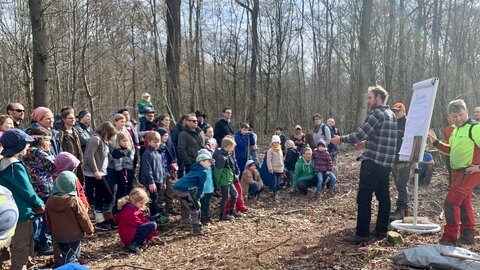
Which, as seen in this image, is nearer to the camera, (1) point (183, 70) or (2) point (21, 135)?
(2) point (21, 135)

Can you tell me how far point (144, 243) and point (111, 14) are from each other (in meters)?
11.9

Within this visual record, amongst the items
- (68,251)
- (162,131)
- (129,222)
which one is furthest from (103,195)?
(68,251)

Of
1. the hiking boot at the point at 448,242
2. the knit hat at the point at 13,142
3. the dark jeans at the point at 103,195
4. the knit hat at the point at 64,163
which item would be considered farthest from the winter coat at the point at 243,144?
the knit hat at the point at 13,142

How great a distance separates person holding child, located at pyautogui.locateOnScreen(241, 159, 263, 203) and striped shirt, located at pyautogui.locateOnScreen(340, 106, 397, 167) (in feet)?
12.4

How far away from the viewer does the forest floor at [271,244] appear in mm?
5051

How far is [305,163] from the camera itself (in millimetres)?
9797

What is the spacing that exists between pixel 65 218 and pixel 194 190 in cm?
237

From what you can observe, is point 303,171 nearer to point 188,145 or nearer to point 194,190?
point 188,145

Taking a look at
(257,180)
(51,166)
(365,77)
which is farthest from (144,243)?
(365,77)

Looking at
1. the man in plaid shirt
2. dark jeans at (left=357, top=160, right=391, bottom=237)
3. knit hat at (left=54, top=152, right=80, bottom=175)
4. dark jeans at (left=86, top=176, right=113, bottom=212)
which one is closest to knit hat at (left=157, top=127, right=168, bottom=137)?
dark jeans at (left=86, top=176, right=113, bottom=212)

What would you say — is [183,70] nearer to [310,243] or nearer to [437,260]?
[310,243]

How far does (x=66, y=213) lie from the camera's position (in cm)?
498

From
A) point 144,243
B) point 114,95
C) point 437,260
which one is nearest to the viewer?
point 437,260

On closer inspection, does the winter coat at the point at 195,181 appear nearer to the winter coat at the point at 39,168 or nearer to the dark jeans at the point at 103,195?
the dark jeans at the point at 103,195
